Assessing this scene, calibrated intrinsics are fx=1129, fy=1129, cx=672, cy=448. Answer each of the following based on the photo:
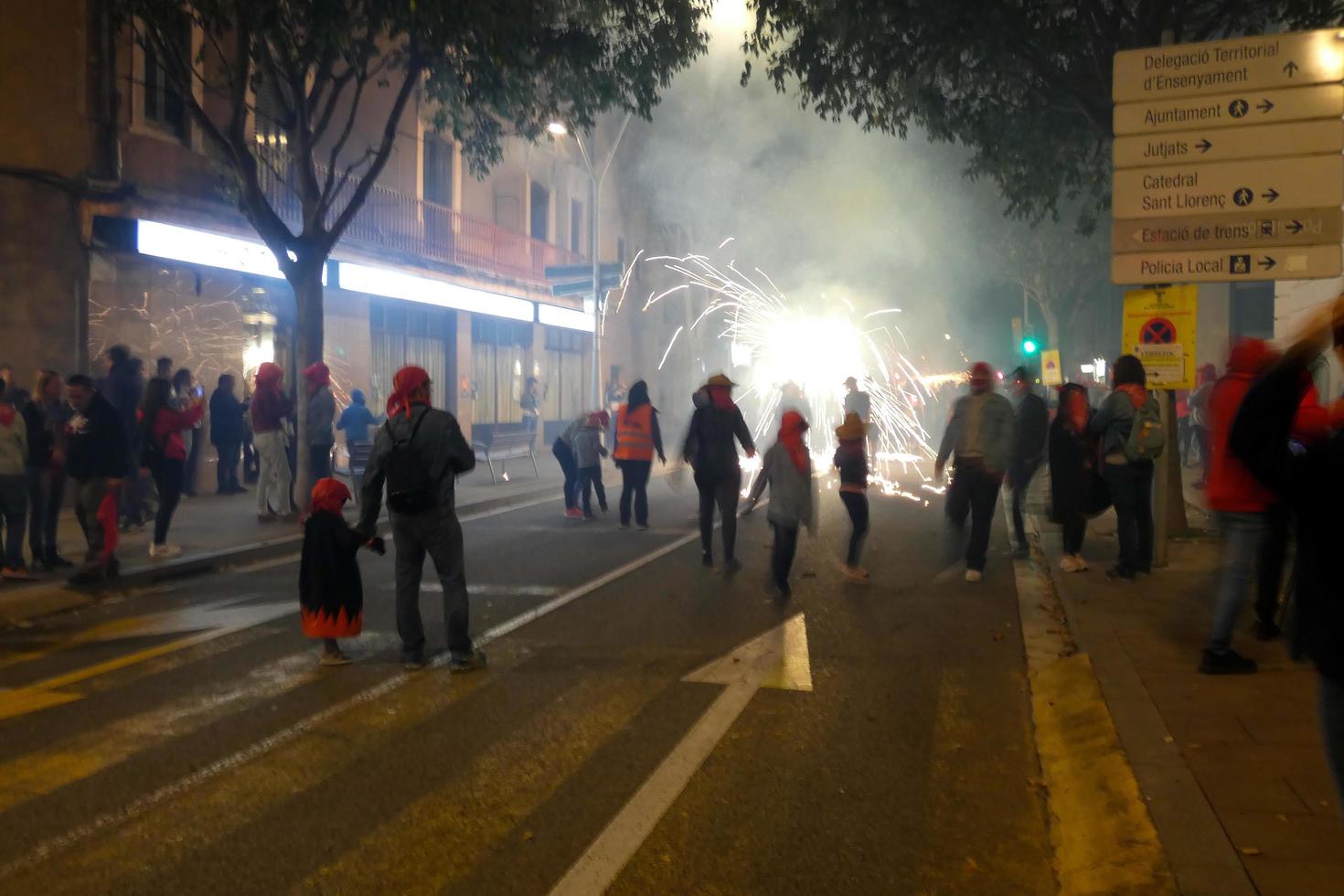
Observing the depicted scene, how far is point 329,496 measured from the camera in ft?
22.7

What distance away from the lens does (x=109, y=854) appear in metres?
4.19

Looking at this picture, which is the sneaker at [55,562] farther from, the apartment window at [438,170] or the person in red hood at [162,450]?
the apartment window at [438,170]

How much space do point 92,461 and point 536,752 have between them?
20.5 ft

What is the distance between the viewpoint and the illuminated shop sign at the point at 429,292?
21.9 m

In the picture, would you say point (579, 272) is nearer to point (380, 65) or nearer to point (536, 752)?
point (380, 65)

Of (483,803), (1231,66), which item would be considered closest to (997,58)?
(1231,66)

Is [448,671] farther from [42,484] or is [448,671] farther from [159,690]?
[42,484]

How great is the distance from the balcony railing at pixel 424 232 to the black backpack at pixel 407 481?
13.5m

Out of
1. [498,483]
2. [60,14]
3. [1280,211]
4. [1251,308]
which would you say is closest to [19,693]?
[1280,211]

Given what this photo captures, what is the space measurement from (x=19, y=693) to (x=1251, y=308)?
29062 millimetres

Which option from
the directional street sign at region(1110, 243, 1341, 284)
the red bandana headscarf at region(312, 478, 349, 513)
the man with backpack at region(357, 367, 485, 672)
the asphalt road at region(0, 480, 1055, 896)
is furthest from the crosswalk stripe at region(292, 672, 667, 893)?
the directional street sign at region(1110, 243, 1341, 284)

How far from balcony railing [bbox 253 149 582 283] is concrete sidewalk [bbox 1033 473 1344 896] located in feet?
51.7

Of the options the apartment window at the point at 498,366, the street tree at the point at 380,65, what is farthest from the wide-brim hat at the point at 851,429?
the apartment window at the point at 498,366

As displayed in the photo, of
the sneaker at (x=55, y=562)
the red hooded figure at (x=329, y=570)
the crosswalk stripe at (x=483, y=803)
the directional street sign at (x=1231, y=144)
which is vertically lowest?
the crosswalk stripe at (x=483, y=803)
